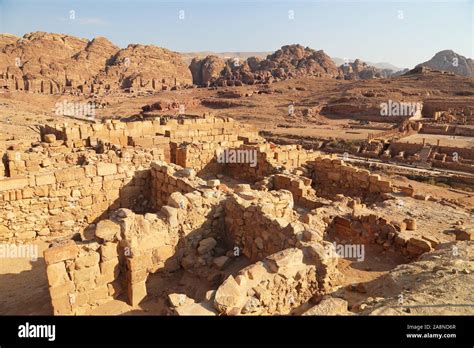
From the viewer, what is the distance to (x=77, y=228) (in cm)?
960

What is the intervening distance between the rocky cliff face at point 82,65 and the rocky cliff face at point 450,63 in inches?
3326

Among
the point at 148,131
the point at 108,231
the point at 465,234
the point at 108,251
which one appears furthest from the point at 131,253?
the point at 148,131

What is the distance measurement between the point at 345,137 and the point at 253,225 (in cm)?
2899

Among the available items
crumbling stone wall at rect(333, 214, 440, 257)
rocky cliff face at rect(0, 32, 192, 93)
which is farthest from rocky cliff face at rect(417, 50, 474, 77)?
crumbling stone wall at rect(333, 214, 440, 257)

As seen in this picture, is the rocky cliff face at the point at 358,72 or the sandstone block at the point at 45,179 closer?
the sandstone block at the point at 45,179

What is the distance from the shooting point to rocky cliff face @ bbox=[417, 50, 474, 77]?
367 ft

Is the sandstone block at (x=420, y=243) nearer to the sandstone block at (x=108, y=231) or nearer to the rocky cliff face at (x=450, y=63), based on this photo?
the sandstone block at (x=108, y=231)

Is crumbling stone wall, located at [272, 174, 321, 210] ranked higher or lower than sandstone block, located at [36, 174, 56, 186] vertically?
lower

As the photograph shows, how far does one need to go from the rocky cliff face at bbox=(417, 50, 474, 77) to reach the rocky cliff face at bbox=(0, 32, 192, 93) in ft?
277

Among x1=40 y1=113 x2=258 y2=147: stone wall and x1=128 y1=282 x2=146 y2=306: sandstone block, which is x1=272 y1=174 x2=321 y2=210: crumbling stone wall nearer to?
x1=40 y1=113 x2=258 y2=147: stone wall

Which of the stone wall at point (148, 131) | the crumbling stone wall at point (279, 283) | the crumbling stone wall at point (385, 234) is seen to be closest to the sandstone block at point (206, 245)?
the crumbling stone wall at point (279, 283)

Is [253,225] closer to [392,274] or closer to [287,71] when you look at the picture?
[392,274]

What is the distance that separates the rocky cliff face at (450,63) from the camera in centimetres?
11174
